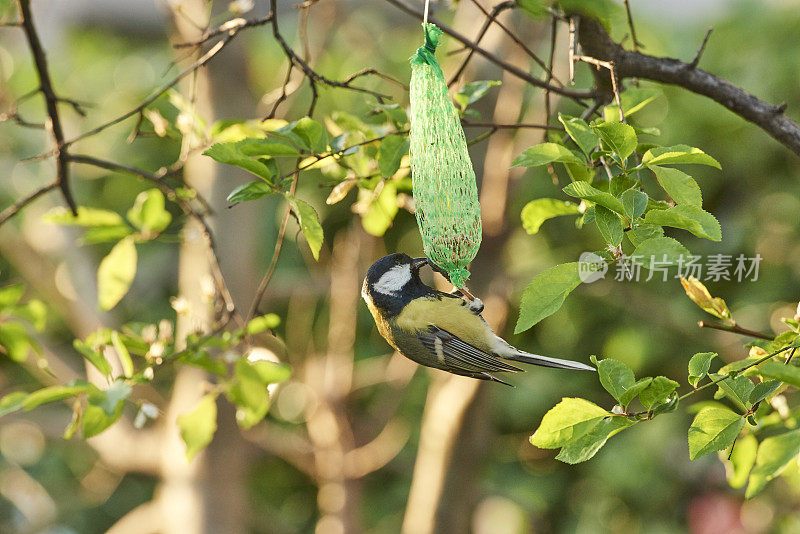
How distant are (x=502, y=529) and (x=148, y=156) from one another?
2.12 meters

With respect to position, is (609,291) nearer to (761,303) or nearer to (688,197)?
(761,303)

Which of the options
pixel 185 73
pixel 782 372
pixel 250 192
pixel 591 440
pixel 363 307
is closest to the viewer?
pixel 782 372

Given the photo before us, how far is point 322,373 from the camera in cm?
250

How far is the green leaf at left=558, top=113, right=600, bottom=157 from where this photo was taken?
2.48ft

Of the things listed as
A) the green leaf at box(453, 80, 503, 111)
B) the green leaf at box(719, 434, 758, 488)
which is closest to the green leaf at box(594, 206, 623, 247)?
the green leaf at box(453, 80, 503, 111)

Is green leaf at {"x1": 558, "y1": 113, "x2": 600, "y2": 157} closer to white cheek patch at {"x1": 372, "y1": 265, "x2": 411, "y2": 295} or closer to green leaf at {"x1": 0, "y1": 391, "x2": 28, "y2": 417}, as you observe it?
white cheek patch at {"x1": 372, "y1": 265, "x2": 411, "y2": 295}

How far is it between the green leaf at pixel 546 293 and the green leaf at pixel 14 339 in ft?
2.74

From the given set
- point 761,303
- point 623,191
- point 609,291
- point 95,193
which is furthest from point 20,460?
point 623,191

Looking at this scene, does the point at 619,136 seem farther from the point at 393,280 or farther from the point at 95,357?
the point at 95,357

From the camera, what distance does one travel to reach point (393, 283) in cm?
93

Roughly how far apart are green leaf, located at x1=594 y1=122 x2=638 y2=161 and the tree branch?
0.79ft

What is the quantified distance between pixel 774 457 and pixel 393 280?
1.48ft

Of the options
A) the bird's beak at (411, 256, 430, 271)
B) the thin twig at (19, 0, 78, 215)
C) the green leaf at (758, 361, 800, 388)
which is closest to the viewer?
the green leaf at (758, 361, 800, 388)

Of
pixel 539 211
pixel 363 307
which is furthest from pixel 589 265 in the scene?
pixel 363 307
